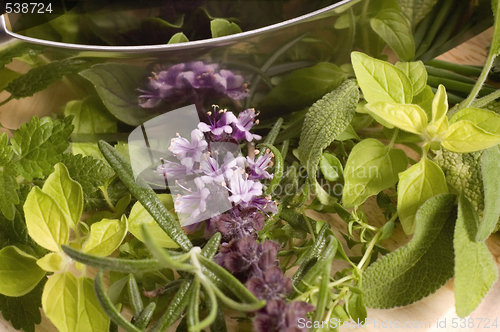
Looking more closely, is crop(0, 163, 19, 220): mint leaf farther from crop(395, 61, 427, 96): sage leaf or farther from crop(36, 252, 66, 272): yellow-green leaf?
crop(395, 61, 427, 96): sage leaf

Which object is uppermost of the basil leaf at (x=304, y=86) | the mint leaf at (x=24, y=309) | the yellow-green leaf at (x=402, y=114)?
the yellow-green leaf at (x=402, y=114)

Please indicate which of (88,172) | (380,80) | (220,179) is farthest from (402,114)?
(88,172)

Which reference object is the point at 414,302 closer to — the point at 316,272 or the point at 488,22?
the point at 316,272

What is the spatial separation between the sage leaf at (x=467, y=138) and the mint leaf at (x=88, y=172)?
270mm

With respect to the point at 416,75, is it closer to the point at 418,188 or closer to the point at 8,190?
the point at 418,188

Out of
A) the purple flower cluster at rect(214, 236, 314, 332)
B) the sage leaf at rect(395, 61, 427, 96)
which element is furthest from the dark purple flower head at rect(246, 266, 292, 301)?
the sage leaf at rect(395, 61, 427, 96)

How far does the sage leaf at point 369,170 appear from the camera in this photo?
361 millimetres

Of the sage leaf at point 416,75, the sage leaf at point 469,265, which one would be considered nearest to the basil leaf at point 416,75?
the sage leaf at point 416,75

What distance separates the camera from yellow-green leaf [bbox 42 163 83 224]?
13.3 inches

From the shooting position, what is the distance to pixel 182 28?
1.85ft

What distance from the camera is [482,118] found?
0.35m

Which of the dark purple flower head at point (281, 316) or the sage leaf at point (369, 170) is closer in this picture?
the dark purple flower head at point (281, 316)

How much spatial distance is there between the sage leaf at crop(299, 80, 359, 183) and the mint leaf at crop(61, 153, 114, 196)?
0.54 ft

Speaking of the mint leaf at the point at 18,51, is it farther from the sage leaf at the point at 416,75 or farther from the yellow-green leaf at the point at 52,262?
the sage leaf at the point at 416,75
